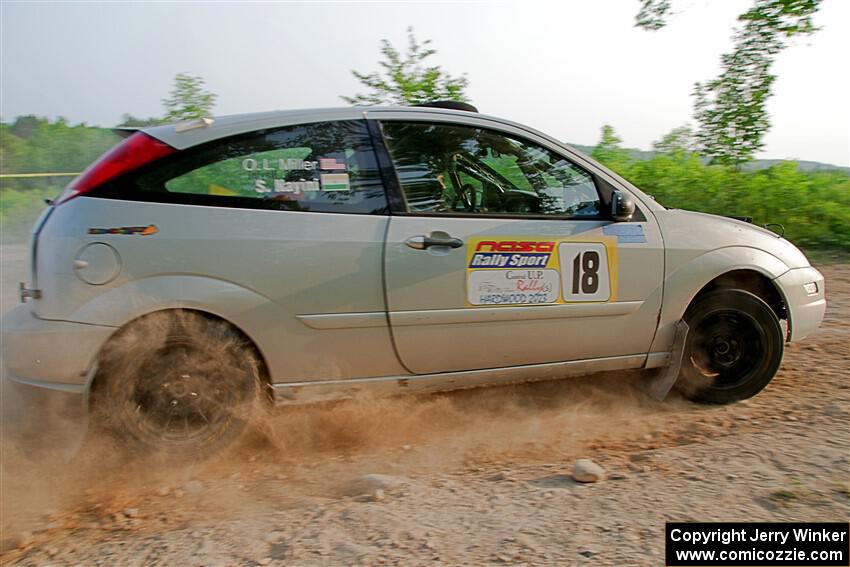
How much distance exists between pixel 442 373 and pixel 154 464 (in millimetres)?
1458

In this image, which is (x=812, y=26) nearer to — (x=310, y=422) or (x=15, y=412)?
(x=310, y=422)

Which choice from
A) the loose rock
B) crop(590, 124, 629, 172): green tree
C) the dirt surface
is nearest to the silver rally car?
the dirt surface

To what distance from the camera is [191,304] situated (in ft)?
9.89

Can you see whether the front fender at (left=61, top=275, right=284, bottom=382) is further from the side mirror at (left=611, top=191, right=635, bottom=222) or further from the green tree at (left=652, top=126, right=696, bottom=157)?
the green tree at (left=652, top=126, right=696, bottom=157)

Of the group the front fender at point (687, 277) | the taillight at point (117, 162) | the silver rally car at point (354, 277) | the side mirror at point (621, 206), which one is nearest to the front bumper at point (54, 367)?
the silver rally car at point (354, 277)

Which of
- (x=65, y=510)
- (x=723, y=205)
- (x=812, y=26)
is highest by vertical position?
(x=812, y=26)

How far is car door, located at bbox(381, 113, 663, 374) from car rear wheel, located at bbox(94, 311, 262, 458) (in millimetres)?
795

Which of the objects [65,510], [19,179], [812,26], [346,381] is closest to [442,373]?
[346,381]

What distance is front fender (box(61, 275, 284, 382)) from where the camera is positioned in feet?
9.64

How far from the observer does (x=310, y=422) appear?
3.58 meters

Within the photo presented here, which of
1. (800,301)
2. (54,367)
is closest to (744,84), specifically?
(800,301)

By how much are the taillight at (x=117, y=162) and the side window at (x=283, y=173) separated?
0.25ft

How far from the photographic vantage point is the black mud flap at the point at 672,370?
3725 mm

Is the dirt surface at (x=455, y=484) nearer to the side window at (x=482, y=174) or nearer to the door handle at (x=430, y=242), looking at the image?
the door handle at (x=430, y=242)
